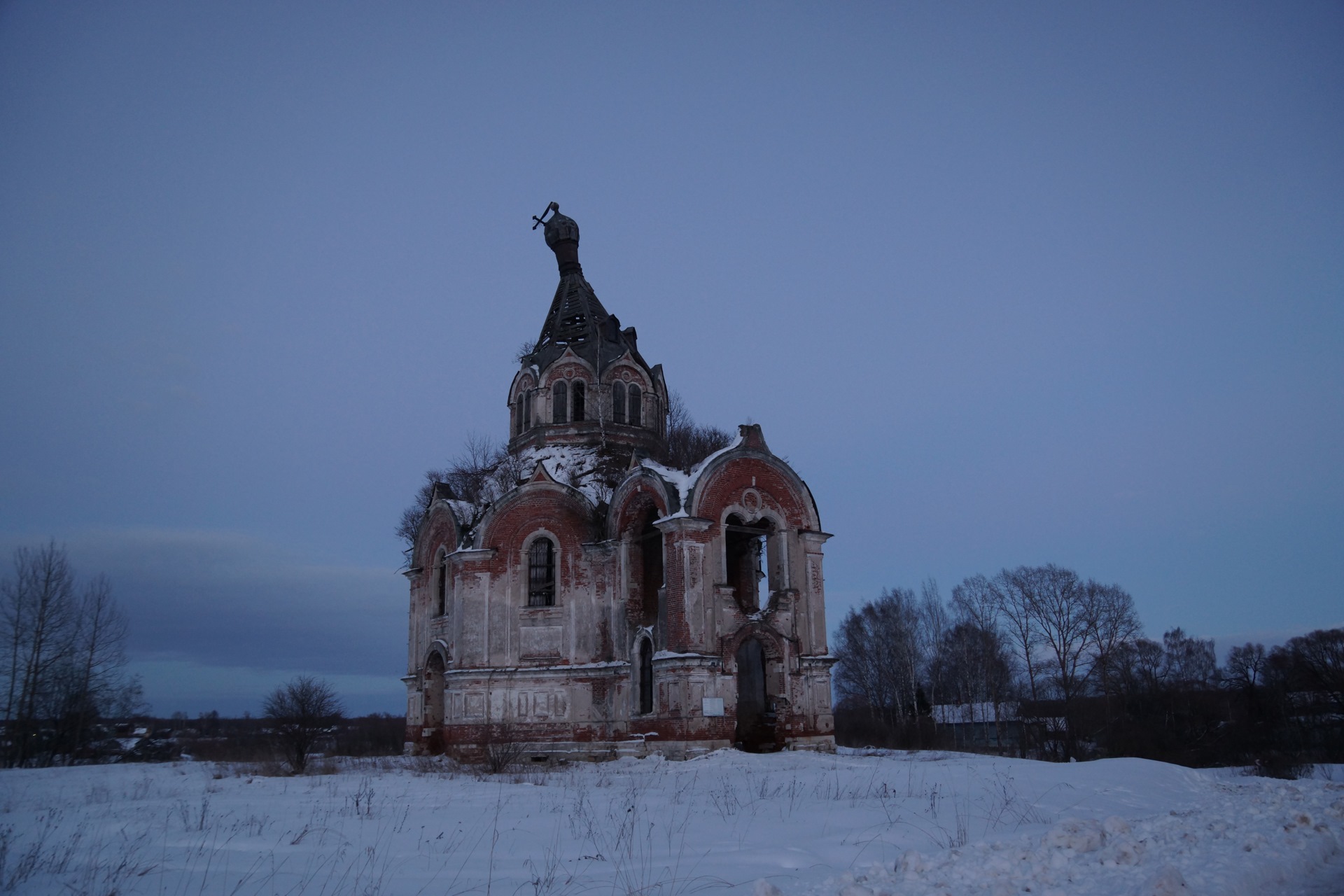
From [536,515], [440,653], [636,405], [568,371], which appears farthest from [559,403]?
[440,653]

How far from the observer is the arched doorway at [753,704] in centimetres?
2261

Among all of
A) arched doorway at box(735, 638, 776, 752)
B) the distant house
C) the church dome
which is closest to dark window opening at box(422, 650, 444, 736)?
arched doorway at box(735, 638, 776, 752)

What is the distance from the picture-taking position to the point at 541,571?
24.4 m

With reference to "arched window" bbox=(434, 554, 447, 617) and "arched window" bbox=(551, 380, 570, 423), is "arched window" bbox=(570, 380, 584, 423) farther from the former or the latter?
"arched window" bbox=(434, 554, 447, 617)

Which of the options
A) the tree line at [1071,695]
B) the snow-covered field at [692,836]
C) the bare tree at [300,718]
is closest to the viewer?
the snow-covered field at [692,836]

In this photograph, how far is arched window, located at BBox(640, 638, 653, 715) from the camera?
22.5 meters

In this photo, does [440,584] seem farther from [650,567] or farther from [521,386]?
[521,386]

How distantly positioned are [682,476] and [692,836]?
14.4 m

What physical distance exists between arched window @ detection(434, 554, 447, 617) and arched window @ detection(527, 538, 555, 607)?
3.15 metres

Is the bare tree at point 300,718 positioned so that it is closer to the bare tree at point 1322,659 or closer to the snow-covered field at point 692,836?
the snow-covered field at point 692,836

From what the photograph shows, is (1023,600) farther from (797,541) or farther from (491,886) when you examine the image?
(491,886)

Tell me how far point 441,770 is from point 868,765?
8643 millimetres

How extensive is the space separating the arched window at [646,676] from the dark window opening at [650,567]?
28.0 inches

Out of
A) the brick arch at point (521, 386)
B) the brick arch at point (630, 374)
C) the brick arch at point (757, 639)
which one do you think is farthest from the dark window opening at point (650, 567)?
the brick arch at point (521, 386)
